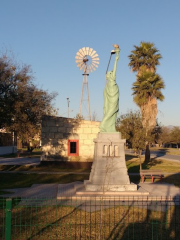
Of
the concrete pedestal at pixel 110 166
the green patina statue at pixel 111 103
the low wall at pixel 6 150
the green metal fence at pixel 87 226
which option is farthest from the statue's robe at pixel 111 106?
the low wall at pixel 6 150

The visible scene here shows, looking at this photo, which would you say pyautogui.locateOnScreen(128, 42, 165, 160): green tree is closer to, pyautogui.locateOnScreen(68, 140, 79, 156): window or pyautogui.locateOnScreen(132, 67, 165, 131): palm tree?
pyautogui.locateOnScreen(132, 67, 165, 131): palm tree

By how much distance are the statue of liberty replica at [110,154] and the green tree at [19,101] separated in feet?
20.8

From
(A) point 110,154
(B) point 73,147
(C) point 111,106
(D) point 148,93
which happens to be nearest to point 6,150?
(B) point 73,147

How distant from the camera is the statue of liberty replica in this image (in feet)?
38.8

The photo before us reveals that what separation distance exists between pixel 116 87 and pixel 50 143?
11.8 metres

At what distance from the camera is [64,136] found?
23.8m

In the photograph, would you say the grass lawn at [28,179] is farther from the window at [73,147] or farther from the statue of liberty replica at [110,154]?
the window at [73,147]

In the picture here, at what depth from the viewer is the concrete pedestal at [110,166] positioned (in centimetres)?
1184

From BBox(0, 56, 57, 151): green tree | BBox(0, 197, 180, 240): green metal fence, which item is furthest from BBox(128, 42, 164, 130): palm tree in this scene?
BBox(0, 197, 180, 240): green metal fence

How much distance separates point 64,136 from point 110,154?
39.0 feet

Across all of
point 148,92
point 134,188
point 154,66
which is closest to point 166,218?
point 134,188

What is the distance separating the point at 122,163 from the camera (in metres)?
12.3

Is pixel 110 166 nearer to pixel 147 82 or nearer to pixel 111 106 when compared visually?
pixel 111 106

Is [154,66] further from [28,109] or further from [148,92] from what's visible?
[28,109]
